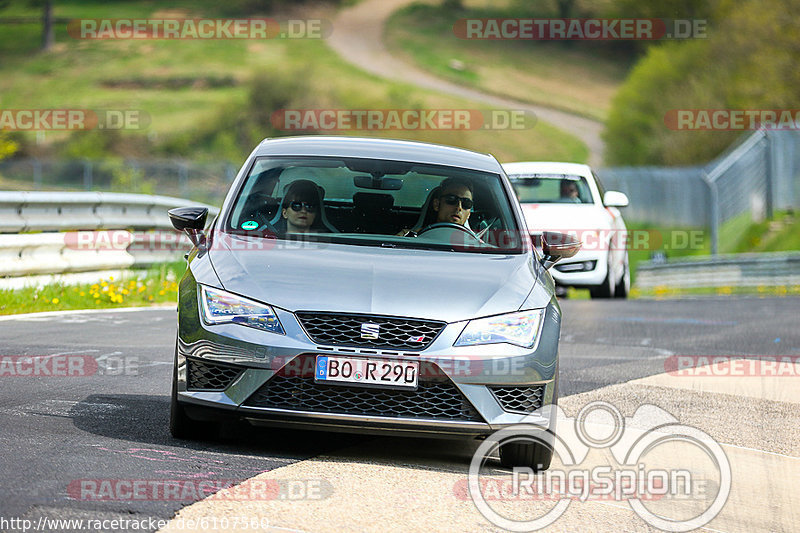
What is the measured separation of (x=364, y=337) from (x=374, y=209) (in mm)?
1833

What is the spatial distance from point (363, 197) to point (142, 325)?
17.1 feet

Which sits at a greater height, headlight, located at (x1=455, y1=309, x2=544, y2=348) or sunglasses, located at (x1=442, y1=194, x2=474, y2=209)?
sunglasses, located at (x1=442, y1=194, x2=474, y2=209)

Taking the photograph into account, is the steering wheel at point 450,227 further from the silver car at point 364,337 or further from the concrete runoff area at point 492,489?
the concrete runoff area at point 492,489

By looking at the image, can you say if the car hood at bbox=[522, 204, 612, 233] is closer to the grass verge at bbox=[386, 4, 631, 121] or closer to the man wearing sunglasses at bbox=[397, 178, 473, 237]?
the man wearing sunglasses at bbox=[397, 178, 473, 237]

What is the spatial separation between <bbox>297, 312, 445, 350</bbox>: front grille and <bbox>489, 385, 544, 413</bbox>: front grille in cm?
46

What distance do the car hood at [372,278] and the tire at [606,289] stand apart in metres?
11.4

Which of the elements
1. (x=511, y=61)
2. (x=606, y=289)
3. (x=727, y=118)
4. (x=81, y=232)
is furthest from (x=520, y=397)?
(x=511, y=61)

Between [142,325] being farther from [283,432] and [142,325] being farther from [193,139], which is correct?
[193,139]

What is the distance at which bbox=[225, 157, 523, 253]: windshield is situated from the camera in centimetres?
738

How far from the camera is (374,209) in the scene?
789cm

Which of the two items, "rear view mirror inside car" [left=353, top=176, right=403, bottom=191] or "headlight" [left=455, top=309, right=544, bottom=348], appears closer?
"headlight" [left=455, top=309, right=544, bottom=348]

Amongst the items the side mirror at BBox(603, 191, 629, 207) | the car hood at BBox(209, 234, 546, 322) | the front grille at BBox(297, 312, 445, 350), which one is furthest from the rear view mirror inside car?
the side mirror at BBox(603, 191, 629, 207)

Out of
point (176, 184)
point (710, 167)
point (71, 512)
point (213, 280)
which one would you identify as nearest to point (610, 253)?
point (213, 280)

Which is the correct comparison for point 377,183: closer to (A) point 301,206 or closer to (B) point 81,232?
(A) point 301,206
